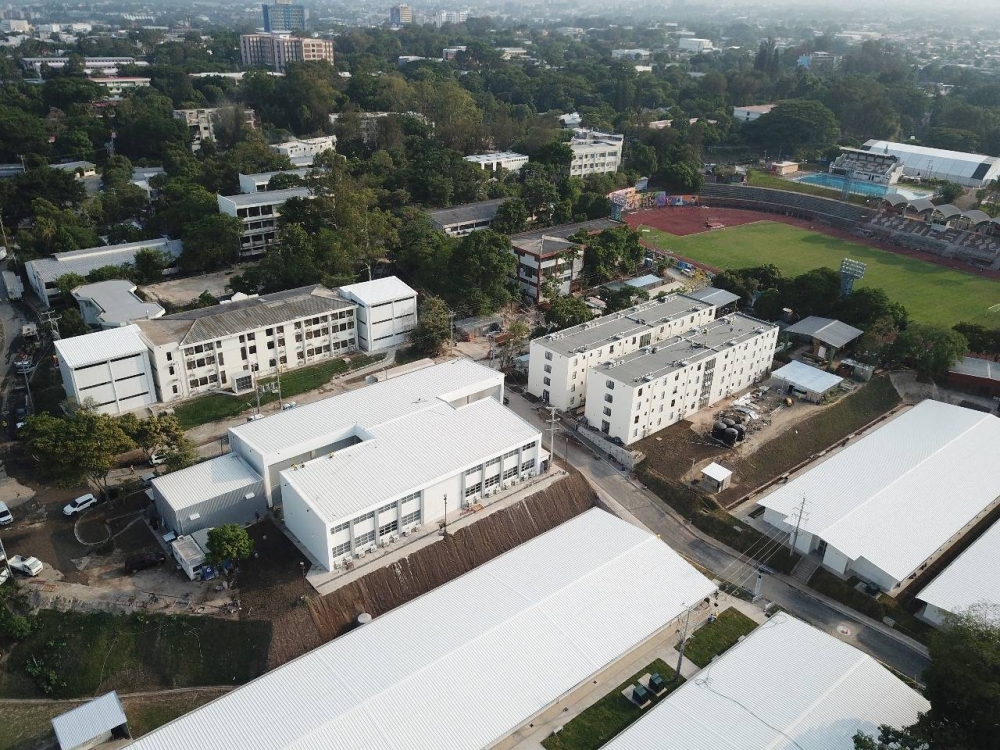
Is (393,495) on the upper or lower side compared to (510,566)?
upper

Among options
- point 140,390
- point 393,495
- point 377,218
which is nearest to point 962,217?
point 377,218

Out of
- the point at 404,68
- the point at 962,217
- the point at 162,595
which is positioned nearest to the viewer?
the point at 162,595

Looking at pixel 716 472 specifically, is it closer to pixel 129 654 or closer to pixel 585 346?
pixel 585 346

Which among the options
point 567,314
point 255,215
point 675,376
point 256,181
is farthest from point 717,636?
point 256,181

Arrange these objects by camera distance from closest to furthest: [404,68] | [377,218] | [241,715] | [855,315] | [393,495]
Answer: [241,715], [393,495], [855,315], [377,218], [404,68]

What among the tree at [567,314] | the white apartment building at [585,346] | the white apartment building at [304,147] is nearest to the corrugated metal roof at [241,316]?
the tree at [567,314]

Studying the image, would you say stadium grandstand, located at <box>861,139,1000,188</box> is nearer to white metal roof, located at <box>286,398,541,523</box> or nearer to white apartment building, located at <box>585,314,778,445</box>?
white apartment building, located at <box>585,314,778,445</box>

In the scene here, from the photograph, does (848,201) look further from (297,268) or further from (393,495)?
(393,495)
